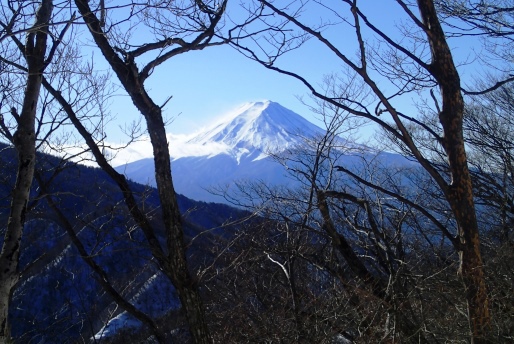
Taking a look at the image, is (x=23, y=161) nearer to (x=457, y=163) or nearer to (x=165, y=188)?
(x=165, y=188)

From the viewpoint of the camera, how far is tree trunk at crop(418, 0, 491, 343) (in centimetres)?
334

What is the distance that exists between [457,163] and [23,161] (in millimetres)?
2881

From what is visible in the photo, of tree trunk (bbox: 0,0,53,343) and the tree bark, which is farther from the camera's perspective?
the tree bark

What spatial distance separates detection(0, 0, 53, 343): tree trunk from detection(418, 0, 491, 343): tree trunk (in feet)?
8.20

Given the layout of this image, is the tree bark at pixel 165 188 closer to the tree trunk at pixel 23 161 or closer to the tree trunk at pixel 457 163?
the tree trunk at pixel 23 161

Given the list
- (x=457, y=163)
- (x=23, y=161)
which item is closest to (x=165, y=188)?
(x=23, y=161)

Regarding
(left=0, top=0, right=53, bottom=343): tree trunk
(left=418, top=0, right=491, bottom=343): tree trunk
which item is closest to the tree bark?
(left=0, top=0, right=53, bottom=343): tree trunk

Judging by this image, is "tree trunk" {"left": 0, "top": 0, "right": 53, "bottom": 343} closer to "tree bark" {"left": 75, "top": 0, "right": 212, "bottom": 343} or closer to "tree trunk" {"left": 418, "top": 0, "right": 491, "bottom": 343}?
"tree bark" {"left": 75, "top": 0, "right": 212, "bottom": 343}

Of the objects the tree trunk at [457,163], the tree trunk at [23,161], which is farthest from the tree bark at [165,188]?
the tree trunk at [457,163]

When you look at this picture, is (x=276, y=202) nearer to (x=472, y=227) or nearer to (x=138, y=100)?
(x=138, y=100)

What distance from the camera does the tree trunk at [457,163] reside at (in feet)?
11.0

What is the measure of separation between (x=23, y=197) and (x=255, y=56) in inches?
75.4

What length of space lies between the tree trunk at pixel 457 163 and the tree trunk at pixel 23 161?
250cm

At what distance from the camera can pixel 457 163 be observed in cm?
337
